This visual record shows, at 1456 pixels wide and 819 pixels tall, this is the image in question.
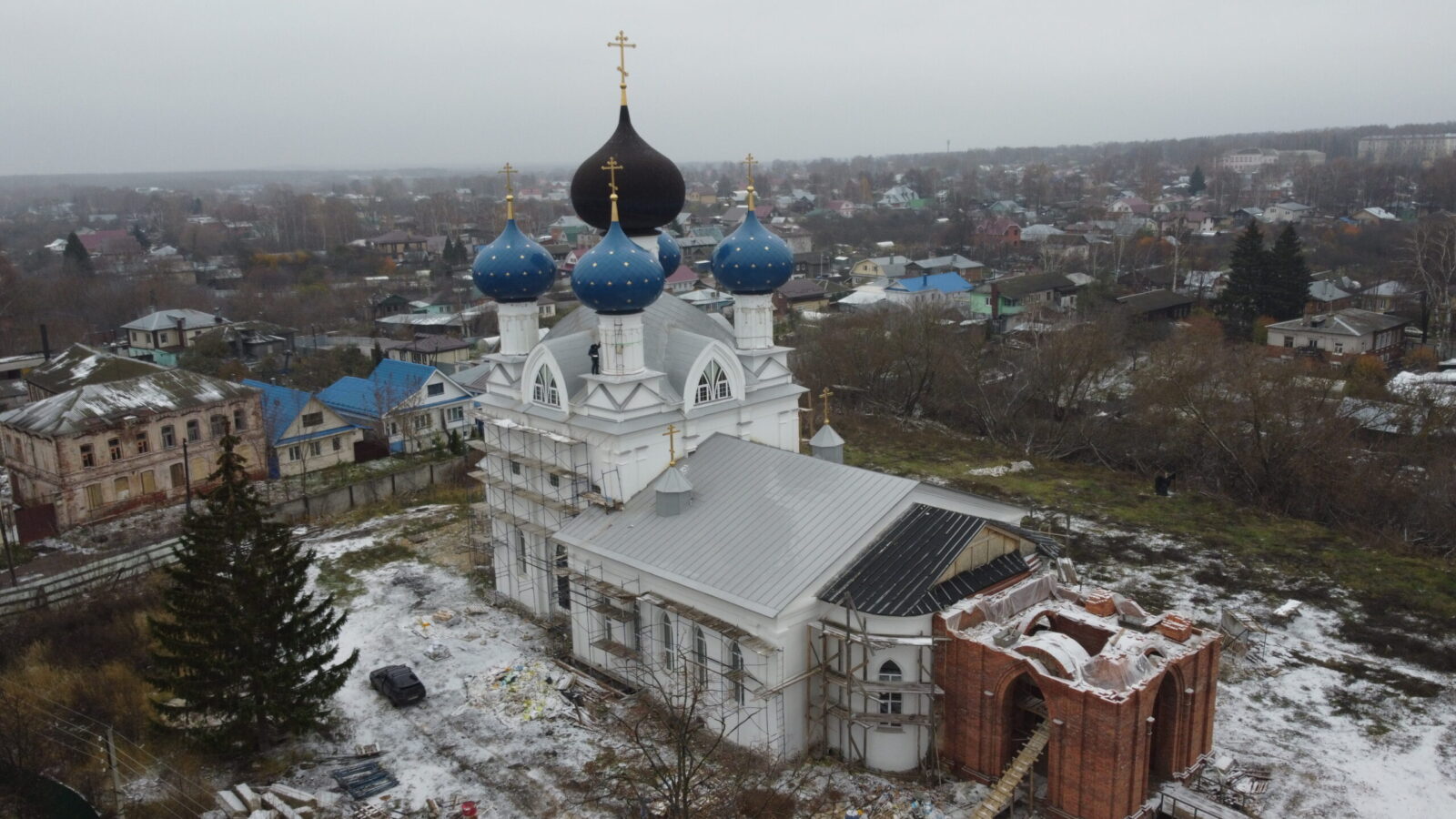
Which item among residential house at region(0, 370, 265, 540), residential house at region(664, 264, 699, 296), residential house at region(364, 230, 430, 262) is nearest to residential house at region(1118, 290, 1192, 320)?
residential house at region(664, 264, 699, 296)

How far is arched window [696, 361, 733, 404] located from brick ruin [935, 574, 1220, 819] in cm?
604

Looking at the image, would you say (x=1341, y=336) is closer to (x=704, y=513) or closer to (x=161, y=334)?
(x=704, y=513)

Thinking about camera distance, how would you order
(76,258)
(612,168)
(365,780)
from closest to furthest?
(365,780), (612,168), (76,258)

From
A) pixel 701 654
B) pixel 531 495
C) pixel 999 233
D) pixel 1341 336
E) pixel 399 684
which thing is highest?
pixel 999 233

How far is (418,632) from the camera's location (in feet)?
59.4

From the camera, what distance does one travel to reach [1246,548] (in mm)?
21641

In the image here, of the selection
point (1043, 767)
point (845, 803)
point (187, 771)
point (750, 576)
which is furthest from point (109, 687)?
point (1043, 767)

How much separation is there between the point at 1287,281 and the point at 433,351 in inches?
1462

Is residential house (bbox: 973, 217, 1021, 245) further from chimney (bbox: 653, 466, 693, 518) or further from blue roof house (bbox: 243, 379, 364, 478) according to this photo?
chimney (bbox: 653, 466, 693, 518)

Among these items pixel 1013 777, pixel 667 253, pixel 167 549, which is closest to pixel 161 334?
pixel 167 549

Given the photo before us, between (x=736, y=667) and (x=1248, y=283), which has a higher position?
(x=1248, y=283)

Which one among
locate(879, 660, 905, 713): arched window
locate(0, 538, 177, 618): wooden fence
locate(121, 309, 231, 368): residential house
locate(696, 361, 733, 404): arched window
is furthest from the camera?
locate(121, 309, 231, 368): residential house

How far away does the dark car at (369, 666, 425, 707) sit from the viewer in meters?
15.5

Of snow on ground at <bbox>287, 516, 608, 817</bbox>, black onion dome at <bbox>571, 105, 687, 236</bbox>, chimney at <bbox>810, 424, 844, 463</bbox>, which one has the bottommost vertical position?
snow on ground at <bbox>287, 516, 608, 817</bbox>
